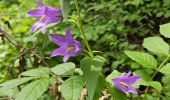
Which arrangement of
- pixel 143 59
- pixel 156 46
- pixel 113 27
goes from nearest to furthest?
pixel 143 59, pixel 156 46, pixel 113 27

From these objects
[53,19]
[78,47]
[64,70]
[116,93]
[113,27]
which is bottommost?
[113,27]

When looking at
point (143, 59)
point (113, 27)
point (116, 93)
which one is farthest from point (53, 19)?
point (113, 27)

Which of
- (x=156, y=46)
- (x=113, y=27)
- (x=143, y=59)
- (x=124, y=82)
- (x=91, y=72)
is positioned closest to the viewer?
(x=91, y=72)

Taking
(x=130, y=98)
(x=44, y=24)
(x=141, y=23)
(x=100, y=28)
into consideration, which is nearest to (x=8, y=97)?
(x=130, y=98)

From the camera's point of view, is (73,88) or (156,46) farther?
(156,46)

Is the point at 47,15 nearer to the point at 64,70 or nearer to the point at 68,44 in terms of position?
the point at 68,44

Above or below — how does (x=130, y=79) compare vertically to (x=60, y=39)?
below

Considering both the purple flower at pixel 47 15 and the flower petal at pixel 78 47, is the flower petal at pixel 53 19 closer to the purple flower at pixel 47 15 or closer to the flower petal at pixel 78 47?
the purple flower at pixel 47 15

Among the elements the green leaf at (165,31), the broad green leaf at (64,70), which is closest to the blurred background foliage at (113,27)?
the green leaf at (165,31)
